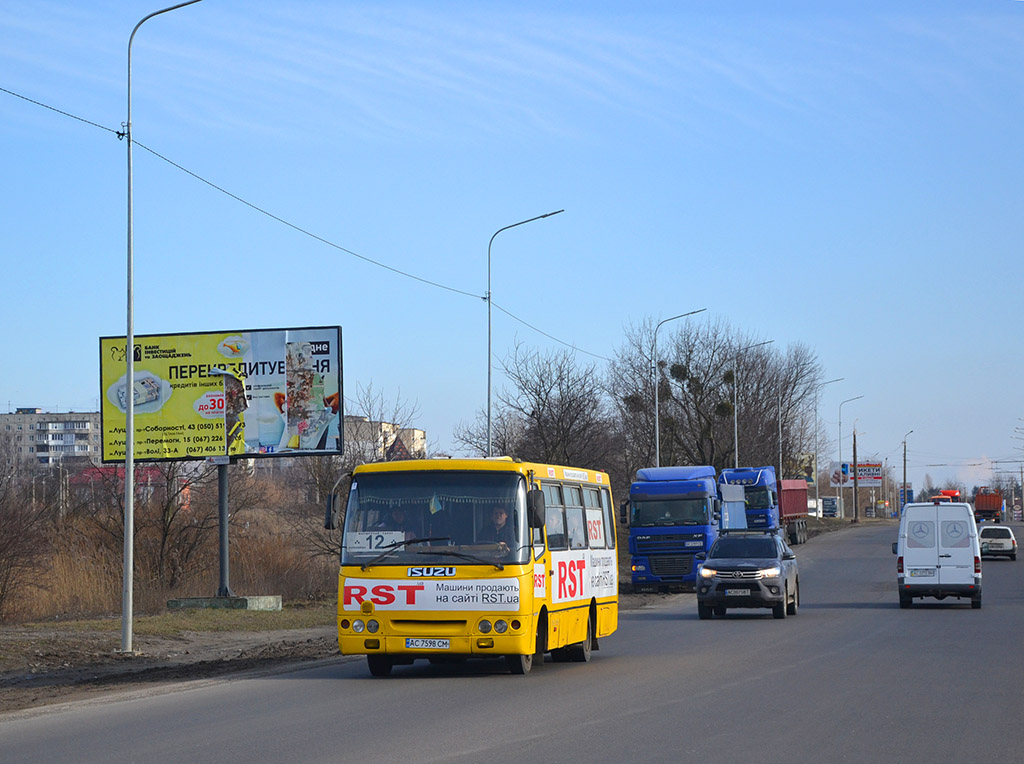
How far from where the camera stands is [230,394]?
3012 cm

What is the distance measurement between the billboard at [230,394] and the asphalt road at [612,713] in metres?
12.3

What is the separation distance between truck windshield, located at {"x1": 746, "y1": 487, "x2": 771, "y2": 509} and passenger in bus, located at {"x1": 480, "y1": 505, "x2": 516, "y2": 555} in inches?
1489

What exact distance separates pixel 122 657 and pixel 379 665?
17.9 ft

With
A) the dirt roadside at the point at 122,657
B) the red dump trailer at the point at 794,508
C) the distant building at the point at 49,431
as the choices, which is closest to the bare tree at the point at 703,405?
the red dump trailer at the point at 794,508

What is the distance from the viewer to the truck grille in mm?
36938

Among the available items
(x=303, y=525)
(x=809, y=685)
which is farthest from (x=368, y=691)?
(x=303, y=525)

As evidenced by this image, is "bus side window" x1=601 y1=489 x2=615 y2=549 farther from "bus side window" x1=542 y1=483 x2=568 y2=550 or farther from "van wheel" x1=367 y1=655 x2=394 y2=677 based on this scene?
"van wheel" x1=367 y1=655 x2=394 y2=677

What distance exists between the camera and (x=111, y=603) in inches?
1242

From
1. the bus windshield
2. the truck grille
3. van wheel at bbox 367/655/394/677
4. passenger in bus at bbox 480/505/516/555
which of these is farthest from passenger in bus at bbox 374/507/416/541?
the truck grille

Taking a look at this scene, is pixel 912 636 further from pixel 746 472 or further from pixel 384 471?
pixel 746 472

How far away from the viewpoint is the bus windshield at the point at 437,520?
15164 millimetres

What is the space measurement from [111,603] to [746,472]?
2831 centimetres

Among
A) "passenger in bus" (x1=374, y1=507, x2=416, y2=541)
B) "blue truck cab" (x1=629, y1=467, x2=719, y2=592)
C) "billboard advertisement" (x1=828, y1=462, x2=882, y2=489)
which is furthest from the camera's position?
"billboard advertisement" (x1=828, y1=462, x2=882, y2=489)

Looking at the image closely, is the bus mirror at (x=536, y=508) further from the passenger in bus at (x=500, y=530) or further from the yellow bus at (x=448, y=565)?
the passenger in bus at (x=500, y=530)
